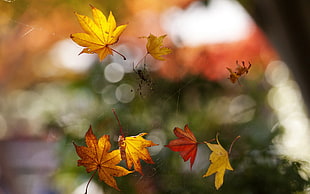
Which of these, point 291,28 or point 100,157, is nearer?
point 100,157

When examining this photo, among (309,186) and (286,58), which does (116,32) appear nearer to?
(309,186)

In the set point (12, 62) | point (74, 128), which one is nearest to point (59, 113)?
point (74, 128)

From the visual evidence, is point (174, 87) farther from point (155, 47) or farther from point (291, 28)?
point (291, 28)

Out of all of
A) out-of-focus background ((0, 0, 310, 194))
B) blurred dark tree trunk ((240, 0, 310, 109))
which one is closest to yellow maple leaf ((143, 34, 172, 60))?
out-of-focus background ((0, 0, 310, 194))

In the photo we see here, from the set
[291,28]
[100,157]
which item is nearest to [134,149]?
[100,157]

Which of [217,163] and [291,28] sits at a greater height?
[291,28]

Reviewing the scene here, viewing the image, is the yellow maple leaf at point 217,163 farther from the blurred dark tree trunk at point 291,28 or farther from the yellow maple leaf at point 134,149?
the blurred dark tree trunk at point 291,28

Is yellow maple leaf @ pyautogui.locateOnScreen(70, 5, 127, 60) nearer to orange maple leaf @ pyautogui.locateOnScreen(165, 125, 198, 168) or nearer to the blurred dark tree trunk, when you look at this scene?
orange maple leaf @ pyautogui.locateOnScreen(165, 125, 198, 168)

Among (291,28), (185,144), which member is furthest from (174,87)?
(291,28)

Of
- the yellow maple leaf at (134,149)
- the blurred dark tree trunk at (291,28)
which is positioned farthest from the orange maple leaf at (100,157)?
the blurred dark tree trunk at (291,28)
